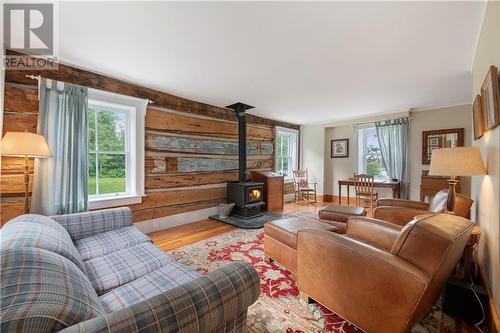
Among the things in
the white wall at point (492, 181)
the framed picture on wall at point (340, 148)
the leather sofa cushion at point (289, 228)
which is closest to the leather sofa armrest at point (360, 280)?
the leather sofa cushion at point (289, 228)

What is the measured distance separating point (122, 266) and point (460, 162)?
2902 millimetres

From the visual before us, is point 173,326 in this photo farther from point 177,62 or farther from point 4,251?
point 177,62

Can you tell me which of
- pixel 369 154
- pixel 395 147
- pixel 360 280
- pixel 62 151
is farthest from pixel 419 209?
pixel 62 151

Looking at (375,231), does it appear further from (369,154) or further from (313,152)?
(313,152)

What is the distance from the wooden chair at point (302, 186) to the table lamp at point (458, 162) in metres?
3.64

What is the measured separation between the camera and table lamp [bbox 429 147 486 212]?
1.87 m

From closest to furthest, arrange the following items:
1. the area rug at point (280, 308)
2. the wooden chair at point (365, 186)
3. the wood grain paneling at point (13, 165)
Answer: the area rug at point (280, 308), the wood grain paneling at point (13, 165), the wooden chair at point (365, 186)

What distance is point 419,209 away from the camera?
9.19 ft

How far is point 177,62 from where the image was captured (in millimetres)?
2602

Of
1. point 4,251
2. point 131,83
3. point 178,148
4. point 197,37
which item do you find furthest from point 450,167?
point 131,83

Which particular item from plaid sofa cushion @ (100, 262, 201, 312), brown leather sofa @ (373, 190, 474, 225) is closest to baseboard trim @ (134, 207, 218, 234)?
plaid sofa cushion @ (100, 262, 201, 312)

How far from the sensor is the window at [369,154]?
528 centimetres

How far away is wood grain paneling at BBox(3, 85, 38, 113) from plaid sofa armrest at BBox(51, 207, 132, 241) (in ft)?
4.81

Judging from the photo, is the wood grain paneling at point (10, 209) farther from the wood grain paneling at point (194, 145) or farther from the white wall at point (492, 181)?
the white wall at point (492, 181)
